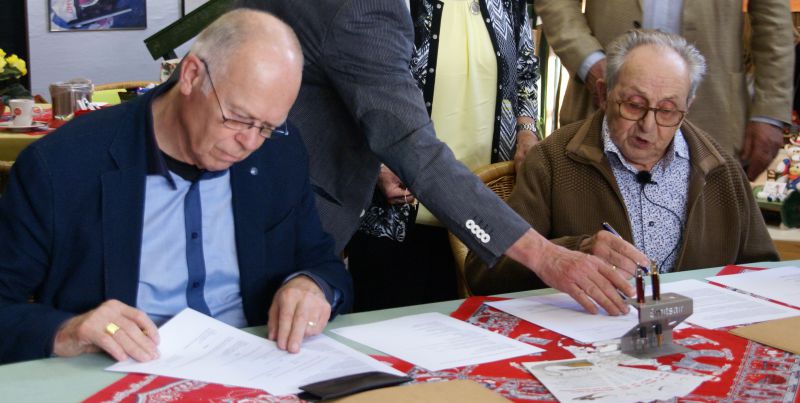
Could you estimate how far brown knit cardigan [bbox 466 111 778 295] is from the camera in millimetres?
2684

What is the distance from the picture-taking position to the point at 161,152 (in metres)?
1.93

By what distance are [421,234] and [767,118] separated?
4.44ft

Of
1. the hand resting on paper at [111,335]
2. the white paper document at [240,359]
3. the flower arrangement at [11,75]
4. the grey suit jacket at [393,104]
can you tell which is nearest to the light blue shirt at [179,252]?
the white paper document at [240,359]

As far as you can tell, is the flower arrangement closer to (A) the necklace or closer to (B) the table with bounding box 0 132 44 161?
(B) the table with bounding box 0 132 44 161

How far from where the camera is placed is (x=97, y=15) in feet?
21.5

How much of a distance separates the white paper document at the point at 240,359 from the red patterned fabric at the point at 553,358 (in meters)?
0.03

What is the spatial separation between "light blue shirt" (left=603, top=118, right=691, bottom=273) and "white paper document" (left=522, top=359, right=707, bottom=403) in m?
1.01

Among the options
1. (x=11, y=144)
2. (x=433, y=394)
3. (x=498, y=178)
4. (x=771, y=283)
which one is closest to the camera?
(x=433, y=394)

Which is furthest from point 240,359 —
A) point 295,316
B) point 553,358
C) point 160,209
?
point 553,358

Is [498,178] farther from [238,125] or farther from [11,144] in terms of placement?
[11,144]

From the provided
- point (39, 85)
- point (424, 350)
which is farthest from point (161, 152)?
point (39, 85)

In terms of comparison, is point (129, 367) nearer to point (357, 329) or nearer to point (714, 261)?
point (357, 329)

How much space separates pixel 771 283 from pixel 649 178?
48 centimetres

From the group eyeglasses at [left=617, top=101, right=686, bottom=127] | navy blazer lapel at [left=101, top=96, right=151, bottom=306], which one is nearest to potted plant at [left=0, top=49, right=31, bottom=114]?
navy blazer lapel at [left=101, top=96, right=151, bottom=306]
